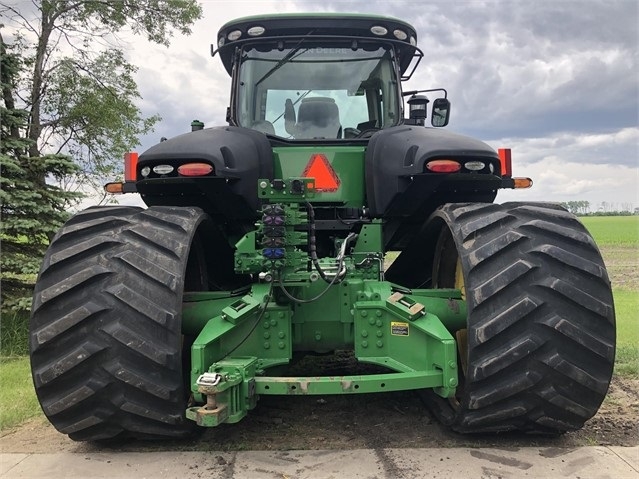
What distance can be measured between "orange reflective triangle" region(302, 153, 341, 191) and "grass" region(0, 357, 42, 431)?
284 centimetres

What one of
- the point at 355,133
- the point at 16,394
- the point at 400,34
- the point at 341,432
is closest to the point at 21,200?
the point at 16,394

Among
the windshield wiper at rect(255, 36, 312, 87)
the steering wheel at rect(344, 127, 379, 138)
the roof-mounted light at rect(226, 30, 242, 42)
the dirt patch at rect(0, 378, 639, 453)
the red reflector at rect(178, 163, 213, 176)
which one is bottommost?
the dirt patch at rect(0, 378, 639, 453)

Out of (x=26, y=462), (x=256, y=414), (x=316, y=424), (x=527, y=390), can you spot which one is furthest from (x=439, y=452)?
(x=26, y=462)

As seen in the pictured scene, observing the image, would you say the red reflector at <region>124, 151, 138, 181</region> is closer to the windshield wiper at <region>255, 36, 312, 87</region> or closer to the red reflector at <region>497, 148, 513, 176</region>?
the windshield wiper at <region>255, 36, 312, 87</region>

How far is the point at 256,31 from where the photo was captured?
15.5 feet

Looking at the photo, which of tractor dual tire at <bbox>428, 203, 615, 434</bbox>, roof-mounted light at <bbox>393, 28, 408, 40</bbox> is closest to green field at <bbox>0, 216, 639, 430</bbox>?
tractor dual tire at <bbox>428, 203, 615, 434</bbox>

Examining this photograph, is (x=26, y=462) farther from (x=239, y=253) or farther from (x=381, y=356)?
(x=381, y=356)

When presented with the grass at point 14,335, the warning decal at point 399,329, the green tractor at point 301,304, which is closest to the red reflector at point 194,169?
the green tractor at point 301,304

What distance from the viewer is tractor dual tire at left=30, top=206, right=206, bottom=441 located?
9.98ft

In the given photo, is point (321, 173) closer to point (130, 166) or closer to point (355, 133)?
point (355, 133)

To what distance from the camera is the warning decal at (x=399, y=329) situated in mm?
3305

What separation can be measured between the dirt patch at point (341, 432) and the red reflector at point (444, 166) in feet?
5.71

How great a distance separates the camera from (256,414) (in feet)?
13.3

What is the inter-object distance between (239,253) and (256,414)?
1352mm
